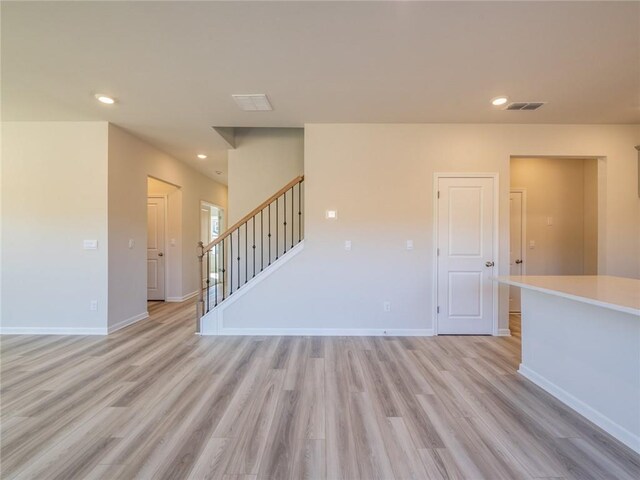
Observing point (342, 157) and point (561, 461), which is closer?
point (561, 461)

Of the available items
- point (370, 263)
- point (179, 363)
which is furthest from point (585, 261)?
point (179, 363)

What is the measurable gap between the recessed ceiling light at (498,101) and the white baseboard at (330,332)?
9.23 ft

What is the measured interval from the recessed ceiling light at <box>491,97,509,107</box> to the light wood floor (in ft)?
9.15

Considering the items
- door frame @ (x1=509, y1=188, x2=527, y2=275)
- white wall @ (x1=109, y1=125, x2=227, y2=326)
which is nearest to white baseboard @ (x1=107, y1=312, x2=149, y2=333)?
white wall @ (x1=109, y1=125, x2=227, y2=326)

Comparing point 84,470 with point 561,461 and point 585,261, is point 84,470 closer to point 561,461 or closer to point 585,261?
point 561,461

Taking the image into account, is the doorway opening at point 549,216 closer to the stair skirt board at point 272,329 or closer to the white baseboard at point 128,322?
the stair skirt board at point 272,329

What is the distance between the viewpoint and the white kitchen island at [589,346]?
1.66 meters

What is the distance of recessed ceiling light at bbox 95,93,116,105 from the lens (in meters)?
2.82

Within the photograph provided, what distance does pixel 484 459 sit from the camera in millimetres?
1549

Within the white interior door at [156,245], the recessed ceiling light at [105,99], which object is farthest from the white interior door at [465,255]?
the white interior door at [156,245]

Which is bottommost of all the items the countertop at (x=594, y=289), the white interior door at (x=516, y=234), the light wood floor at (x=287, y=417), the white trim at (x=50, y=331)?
the light wood floor at (x=287, y=417)

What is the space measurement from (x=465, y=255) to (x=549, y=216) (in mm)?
2096

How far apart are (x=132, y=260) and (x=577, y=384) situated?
5.24 meters

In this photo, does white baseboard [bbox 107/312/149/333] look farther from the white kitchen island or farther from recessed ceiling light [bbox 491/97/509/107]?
recessed ceiling light [bbox 491/97/509/107]
